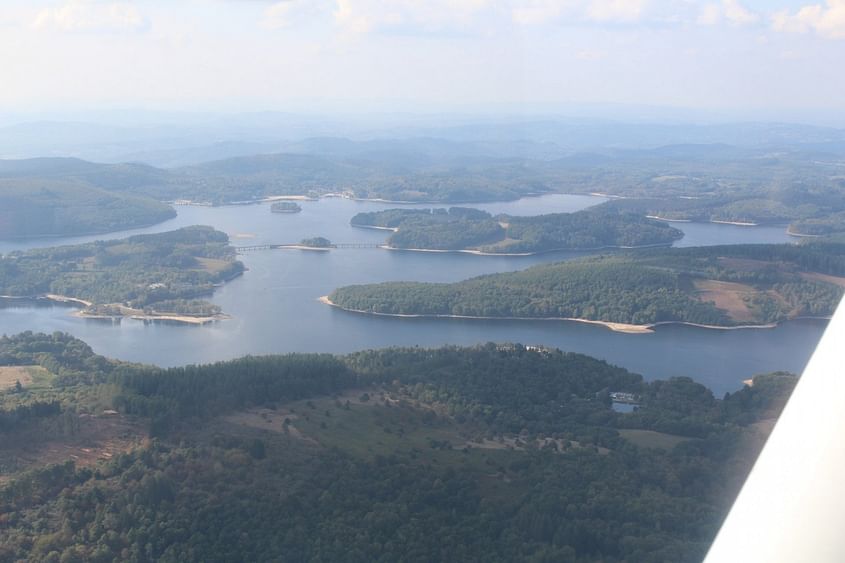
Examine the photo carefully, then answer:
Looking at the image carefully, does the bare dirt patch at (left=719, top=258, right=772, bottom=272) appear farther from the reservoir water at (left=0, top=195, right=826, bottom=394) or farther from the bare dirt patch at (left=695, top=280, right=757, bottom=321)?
the reservoir water at (left=0, top=195, right=826, bottom=394)

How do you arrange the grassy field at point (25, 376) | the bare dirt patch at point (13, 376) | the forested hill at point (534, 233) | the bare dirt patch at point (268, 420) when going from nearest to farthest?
1. the bare dirt patch at point (268, 420)
2. the grassy field at point (25, 376)
3. the bare dirt patch at point (13, 376)
4. the forested hill at point (534, 233)

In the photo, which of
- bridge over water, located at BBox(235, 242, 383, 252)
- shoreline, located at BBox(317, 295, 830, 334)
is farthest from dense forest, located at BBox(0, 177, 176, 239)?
shoreline, located at BBox(317, 295, 830, 334)

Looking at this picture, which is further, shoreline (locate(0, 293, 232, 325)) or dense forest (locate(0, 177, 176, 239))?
dense forest (locate(0, 177, 176, 239))

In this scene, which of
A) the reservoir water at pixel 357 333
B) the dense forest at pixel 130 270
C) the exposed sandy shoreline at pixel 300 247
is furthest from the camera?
the exposed sandy shoreline at pixel 300 247

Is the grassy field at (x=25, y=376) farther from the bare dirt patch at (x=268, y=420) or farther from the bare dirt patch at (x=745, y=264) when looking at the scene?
the bare dirt patch at (x=745, y=264)

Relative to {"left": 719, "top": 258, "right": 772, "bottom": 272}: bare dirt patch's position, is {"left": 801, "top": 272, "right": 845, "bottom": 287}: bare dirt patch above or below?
below

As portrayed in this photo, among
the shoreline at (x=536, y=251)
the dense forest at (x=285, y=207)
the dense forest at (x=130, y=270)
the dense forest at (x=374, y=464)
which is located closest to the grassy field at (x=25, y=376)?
the dense forest at (x=374, y=464)

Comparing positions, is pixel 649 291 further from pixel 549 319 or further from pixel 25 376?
pixel 25 376
